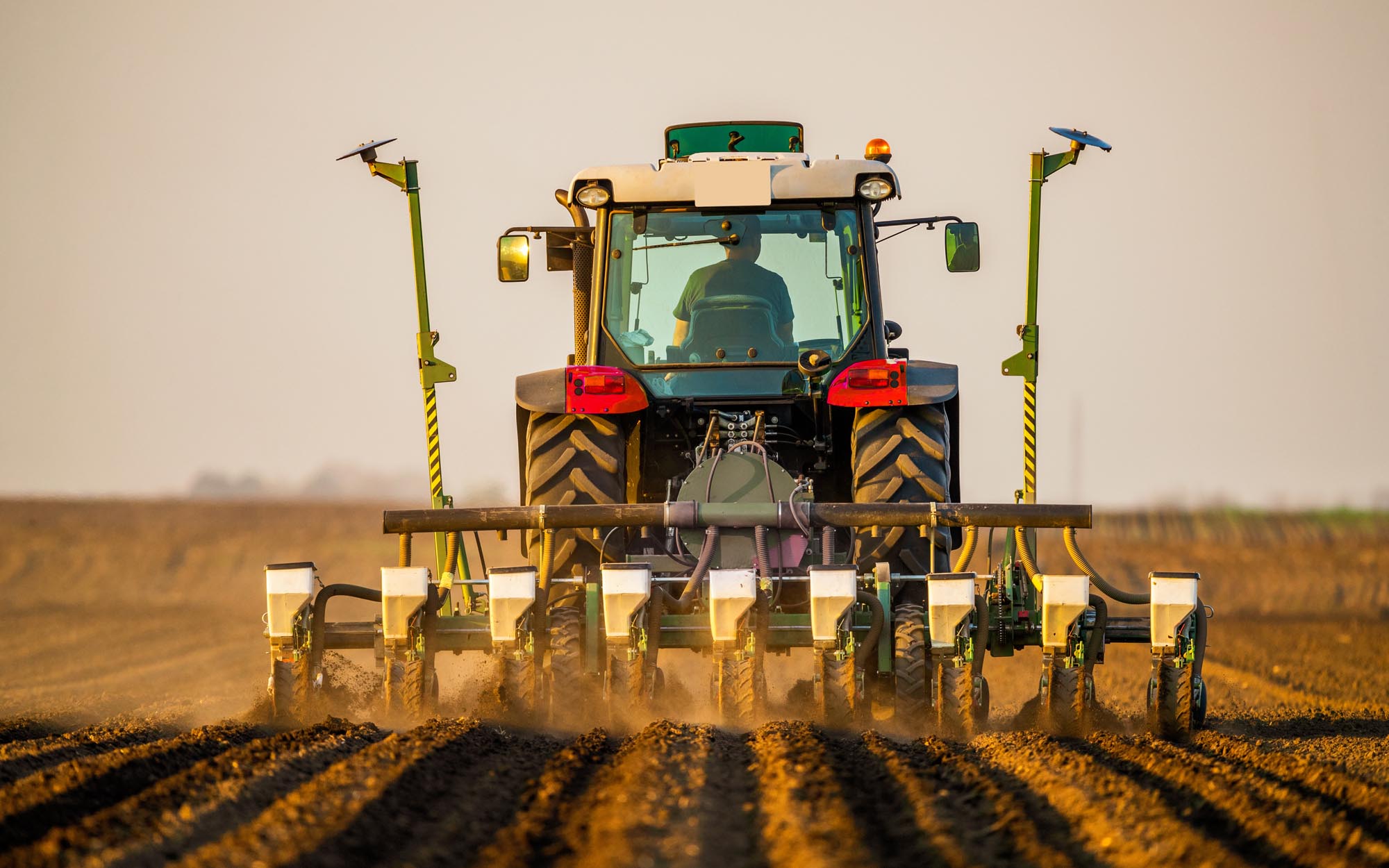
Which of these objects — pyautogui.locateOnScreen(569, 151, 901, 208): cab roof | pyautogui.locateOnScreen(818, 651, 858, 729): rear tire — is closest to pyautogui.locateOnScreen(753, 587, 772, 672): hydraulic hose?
pyautogui.locateOnScreen(818, 651, 858, 729): rear tire

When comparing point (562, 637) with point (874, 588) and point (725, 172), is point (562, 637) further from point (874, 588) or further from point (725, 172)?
point (725, 172)

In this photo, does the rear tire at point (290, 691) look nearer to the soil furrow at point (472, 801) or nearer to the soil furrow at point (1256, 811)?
the soil furrow at point (472, 801)

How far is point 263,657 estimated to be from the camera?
47.7 feet

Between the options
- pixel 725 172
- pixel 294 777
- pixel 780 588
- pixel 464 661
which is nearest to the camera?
pixel 294 777

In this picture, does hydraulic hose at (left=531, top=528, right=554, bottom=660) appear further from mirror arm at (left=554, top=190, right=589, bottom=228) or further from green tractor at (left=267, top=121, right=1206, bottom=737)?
mirror arm at (left=554, top=190, right=589, bottom=228)

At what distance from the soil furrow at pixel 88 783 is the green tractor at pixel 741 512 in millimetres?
1237

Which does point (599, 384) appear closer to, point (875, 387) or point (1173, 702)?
point (875, 387)

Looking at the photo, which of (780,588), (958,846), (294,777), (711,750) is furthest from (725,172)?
(958,846)

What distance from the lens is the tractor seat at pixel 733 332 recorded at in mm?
7926

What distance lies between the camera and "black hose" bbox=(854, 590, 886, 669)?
21.8 ft

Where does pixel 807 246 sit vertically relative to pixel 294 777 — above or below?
above

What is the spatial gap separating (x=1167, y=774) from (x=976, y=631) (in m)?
1.62

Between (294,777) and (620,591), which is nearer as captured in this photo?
(294,777)

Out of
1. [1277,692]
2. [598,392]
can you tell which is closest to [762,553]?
[598,392]
